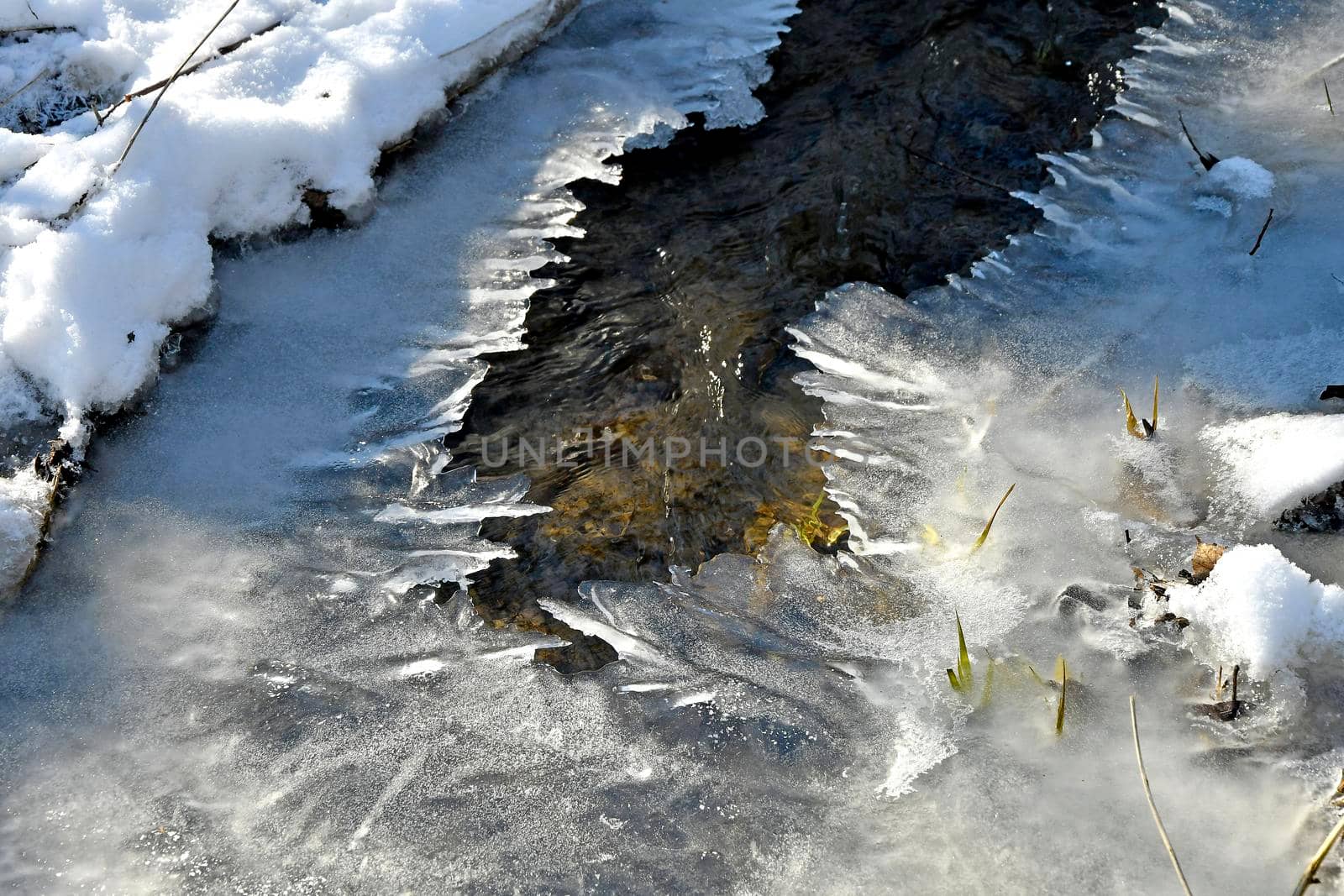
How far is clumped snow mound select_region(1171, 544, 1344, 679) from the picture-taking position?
197cm

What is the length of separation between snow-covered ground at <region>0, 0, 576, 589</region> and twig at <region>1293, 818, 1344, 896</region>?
2581 mm

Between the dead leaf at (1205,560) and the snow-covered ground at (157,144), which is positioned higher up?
the snow-covered ground at (157,144)

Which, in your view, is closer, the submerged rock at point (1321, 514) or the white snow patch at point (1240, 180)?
the submerged rock at point (1321, 514)

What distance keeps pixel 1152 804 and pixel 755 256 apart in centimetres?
183

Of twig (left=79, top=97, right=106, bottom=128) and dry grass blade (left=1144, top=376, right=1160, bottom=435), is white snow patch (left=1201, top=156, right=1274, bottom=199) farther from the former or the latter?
twig (left=79, top=97, right=106, bottom=128)

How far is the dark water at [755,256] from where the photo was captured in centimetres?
248

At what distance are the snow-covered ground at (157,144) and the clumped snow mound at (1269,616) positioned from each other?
2.53 metres

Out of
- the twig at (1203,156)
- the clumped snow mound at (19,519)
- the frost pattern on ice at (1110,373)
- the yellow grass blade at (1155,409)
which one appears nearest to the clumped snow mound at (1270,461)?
the frost pattern on ice at (1110,373)

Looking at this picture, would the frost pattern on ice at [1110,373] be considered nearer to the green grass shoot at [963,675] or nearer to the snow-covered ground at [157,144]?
the green grass shoot at [963,675]

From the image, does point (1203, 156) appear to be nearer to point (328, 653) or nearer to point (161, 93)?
point (328, 653)

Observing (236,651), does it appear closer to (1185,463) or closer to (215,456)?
(215,456)

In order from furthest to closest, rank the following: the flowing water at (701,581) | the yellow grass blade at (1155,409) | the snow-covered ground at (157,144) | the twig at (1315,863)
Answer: the snow-covered ground at (157,144), the yellow grass blade at (1155,409), the flowing water at (701,581), the twig at (1315,863)

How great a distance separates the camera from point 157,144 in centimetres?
288

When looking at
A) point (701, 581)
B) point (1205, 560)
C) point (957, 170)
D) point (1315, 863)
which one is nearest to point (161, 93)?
point (701, 581)
